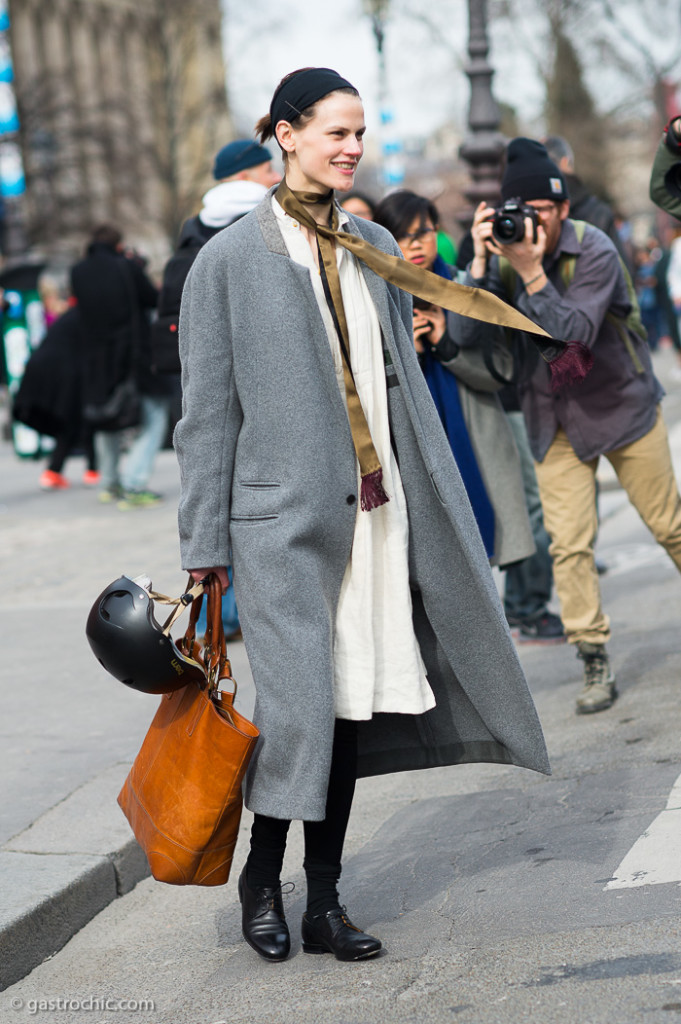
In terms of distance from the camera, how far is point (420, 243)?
522cm

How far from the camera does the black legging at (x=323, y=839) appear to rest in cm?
345

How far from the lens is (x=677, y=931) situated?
3244 millimetres

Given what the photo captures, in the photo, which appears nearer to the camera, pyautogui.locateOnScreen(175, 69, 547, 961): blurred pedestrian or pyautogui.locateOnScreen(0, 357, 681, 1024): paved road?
pyautogui.locateOnScreen(0, 357, 681, 1024): paved road

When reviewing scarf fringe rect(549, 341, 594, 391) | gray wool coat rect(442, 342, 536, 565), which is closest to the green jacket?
gray wool coat rect(442, 342, 536, 565)

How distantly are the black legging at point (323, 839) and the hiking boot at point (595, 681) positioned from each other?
80.0 inches

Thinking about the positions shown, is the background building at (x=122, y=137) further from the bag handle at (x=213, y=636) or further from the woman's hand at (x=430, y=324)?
the bag handle at (x=213, y=636)

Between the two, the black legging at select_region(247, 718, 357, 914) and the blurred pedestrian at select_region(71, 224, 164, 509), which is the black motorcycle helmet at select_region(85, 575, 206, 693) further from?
the blurred pedestrian at select_region(71, 224, 164, 509)

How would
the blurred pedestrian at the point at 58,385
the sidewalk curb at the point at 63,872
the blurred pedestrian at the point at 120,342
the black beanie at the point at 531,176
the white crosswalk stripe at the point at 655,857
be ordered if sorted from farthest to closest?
the blurred pedestrian at the point at 58,385 → the blurred pedestrian at the point at 120,342 → the black beanie at the point at 531,176 → the sidewalk curb at the point at 63,872 → the white crosswalk stripe at the point at 655,857

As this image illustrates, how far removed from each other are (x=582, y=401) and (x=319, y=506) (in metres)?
2.17

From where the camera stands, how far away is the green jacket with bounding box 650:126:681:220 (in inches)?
191

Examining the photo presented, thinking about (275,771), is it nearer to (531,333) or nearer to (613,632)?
(531,333)

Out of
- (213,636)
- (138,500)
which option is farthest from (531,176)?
(138,500)

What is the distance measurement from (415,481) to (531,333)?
57 centimetres

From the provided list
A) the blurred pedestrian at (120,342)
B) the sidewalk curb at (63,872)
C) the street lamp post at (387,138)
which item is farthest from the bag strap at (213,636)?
the street lamp post at (387,138)
